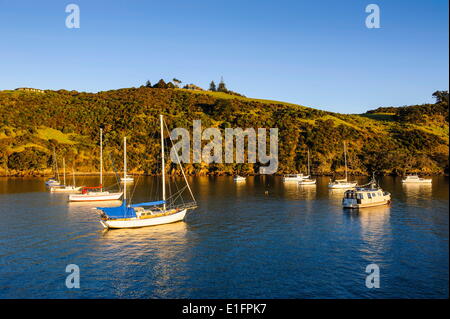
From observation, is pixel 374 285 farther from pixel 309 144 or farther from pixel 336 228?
pixel 309 144

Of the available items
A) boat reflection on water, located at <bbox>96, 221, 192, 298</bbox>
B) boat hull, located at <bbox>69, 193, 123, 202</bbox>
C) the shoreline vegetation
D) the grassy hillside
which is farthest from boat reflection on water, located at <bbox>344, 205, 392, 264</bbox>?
the grassy hillside

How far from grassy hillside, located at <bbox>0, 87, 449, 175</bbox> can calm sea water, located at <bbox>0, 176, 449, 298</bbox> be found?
8713cm

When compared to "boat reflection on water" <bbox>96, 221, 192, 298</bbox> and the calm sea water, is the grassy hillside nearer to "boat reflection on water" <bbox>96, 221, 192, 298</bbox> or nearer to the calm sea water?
the calm sea water

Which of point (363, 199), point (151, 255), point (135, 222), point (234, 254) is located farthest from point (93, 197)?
point (363, 199)

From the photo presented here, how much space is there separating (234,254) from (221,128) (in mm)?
146095

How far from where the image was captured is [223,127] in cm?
18200

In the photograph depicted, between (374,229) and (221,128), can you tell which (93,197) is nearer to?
(374,229)

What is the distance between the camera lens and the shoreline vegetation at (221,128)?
14988cm

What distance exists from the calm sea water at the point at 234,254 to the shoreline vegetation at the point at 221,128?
90.7 metres

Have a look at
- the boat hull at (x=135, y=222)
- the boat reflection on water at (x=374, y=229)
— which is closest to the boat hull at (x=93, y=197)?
the boat hull at (x=135, y=222)

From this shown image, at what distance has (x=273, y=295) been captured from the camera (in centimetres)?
2752
